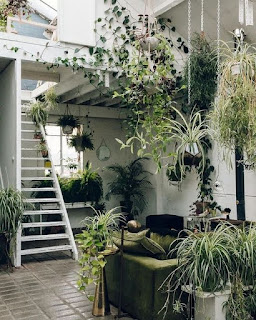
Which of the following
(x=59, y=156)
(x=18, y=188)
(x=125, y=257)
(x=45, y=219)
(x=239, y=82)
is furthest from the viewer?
(x=59, y=156)

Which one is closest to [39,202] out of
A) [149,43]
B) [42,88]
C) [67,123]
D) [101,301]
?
[67,123]

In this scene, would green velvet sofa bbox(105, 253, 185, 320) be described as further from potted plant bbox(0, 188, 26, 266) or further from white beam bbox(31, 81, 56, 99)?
white beam bbox(31, 81, 56, 99)

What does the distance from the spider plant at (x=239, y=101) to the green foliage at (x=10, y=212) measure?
3267mm

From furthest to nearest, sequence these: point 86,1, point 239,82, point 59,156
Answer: point 59,156 < point 86,1 < point 239,82

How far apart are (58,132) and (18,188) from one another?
13.0 ft

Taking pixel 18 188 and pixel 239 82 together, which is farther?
pixel 18 188

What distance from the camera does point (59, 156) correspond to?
942 cm

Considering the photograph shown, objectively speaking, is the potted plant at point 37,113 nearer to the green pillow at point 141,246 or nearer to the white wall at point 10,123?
the white wall at point 10,123

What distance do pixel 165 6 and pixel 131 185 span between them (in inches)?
172

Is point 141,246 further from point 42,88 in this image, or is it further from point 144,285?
point 42,88

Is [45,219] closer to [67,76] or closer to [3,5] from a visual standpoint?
[67,76]

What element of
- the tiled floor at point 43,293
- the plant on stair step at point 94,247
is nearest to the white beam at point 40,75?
the tiled floor at point 43,293

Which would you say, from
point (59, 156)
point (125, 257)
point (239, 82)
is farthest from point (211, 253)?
point (59, 156)

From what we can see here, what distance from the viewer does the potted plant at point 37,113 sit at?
7324 millimetres
